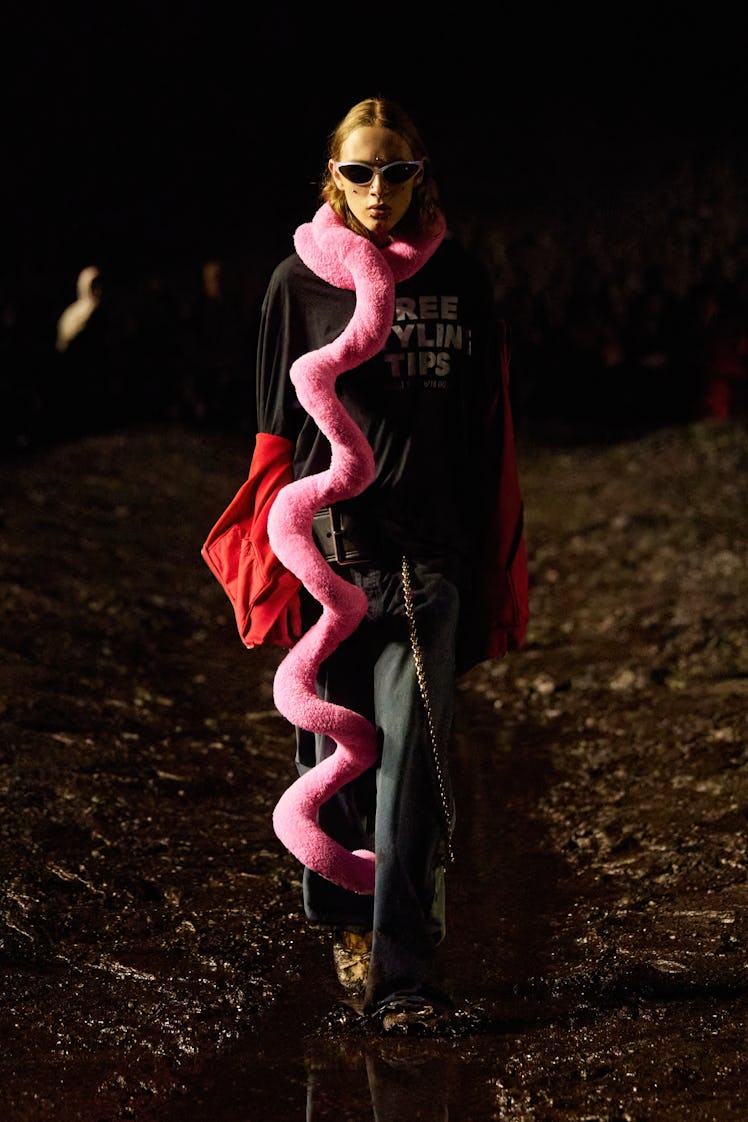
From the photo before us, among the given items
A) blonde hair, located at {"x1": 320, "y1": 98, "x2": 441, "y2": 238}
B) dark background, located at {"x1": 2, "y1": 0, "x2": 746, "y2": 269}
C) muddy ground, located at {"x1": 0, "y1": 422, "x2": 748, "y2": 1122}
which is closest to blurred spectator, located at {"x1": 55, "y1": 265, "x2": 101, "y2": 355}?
dark background, located at {"x1": 2, "y1": 0, "x2": 746, "y2": 269}

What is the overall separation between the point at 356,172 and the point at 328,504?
2.26 ft

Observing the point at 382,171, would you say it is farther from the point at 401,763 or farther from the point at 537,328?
the point at 537,328

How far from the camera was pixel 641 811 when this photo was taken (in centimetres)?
460

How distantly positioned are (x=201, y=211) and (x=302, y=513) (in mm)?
13917

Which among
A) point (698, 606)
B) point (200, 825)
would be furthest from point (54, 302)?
point (200, 825)

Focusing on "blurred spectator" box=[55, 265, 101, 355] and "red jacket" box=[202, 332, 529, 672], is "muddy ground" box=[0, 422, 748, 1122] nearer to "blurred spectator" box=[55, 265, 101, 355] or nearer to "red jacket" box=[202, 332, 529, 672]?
"red jacket" box=[202, 332, 529, 672]

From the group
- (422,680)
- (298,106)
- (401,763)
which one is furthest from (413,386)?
(298,106)

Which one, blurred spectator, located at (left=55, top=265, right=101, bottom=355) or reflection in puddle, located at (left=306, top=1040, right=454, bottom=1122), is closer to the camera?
reflection in puddle, located at (left=306, top=1040, right=454, bottom=1122)

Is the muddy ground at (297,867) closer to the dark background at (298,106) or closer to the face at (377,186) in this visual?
the face at (377,186)

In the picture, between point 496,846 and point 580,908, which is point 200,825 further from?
point 580,908

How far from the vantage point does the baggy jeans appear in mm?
2957

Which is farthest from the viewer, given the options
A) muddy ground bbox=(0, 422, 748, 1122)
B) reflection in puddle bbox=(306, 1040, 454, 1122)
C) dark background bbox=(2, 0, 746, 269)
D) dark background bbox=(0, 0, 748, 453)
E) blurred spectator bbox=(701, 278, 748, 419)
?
dark background bbox=(2, 0, 746, 269)

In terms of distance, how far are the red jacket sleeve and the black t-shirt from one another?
6 centimetres

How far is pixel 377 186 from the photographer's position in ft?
9.77
